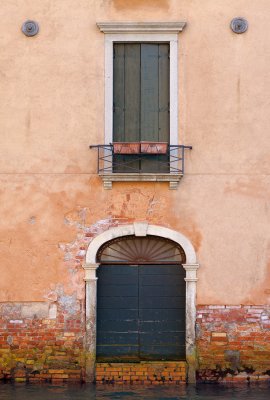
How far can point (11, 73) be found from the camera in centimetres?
1170

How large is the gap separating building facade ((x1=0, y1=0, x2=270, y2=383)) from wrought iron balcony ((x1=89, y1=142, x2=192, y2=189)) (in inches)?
0.9

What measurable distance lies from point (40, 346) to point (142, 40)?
5.04 meters

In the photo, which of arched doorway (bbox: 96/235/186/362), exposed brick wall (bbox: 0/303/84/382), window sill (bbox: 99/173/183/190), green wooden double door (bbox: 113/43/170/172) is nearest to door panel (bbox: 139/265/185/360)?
arched doorway (bbox: 96/235/186/362)

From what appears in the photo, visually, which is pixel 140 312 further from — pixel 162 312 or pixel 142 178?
pixel 142 178

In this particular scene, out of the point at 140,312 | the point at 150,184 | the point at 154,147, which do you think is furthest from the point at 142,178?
the point at 140,312

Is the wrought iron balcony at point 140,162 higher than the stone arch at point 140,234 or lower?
higher

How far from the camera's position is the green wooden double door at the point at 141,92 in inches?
462

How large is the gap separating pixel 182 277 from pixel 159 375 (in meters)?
1.56

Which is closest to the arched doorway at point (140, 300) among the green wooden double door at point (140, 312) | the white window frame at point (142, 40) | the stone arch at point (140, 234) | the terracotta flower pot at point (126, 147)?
the green wooden double door at point (140, 312)

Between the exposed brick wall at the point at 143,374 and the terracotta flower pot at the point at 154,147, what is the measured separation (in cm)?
327

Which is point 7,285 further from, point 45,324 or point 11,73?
point 11,73

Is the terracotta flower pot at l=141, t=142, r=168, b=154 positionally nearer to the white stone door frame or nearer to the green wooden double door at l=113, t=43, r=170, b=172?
the green wooden double door at l=113, t=43, r=170, b=172

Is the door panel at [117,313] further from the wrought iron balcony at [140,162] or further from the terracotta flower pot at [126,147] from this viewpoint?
the terracotta flower pot at [126,147]

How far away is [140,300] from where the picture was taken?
11.8 m
